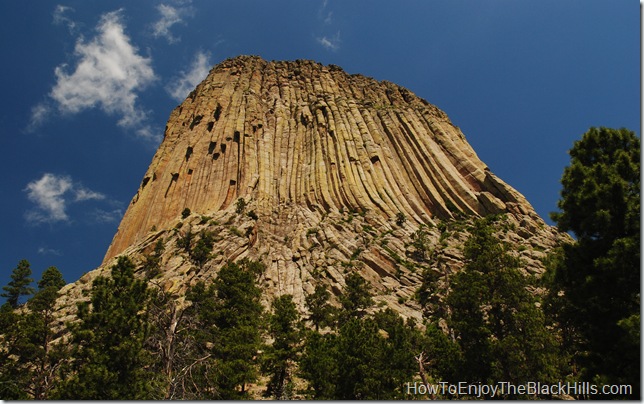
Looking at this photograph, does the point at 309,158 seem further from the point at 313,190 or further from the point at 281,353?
the point at 281,353

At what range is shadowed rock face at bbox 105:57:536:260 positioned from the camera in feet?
238

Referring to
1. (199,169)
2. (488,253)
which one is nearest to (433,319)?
A: (488,253)

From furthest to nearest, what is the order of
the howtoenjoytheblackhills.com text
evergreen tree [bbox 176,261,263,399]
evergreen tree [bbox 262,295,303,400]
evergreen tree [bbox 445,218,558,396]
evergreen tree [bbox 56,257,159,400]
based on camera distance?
evergreen tree [bbox 262,295,303,400] < evergreen tree [bbox 176,261,263,399] < evergreen tree [bbox 445,218,558,396] < the howtoenjoytheblackhills.com text < evergreen tree [bbox 56,257,159,400]

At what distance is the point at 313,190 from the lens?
76.4m

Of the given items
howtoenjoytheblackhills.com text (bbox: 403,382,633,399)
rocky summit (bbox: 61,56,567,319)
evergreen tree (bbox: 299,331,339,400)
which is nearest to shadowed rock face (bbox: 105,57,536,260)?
rocky summit (bbox: 61,56,567,319)

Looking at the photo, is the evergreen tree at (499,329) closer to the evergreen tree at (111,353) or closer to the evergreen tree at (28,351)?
the evergreen tree at (111,353)

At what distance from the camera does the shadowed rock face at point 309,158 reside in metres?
72.6

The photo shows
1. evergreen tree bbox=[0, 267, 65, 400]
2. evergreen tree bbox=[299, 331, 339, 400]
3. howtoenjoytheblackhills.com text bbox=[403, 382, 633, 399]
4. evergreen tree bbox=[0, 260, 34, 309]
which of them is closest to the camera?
howtoenjoytheblackhills.com text bbox=[403, 382, 633, 399]

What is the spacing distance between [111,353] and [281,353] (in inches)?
515

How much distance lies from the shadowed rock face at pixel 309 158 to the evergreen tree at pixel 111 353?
46.4 m

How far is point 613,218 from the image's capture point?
15906mm

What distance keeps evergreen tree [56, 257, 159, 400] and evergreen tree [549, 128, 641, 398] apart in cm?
1706

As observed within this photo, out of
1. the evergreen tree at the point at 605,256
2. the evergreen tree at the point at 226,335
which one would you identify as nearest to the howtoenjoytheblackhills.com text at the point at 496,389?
the evergreen tree at the point at 605,256

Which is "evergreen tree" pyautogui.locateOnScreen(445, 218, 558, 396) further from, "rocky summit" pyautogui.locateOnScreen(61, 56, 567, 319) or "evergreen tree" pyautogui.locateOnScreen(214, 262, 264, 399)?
"rocky summit" pyautogui.locateOnScreen(61, 56, 567, 319)
